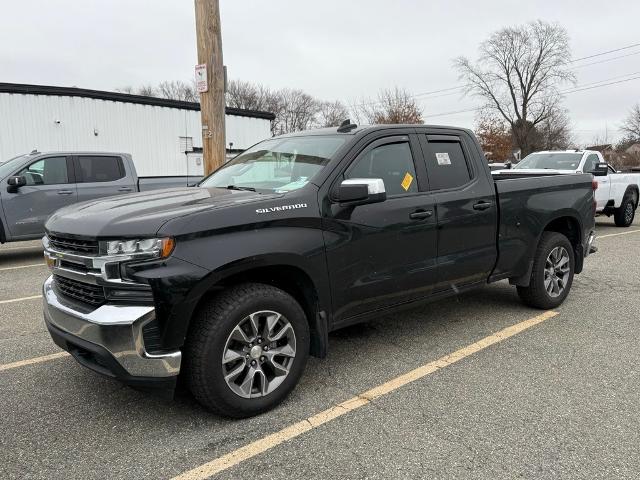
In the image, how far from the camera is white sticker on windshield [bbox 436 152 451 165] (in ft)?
14.5

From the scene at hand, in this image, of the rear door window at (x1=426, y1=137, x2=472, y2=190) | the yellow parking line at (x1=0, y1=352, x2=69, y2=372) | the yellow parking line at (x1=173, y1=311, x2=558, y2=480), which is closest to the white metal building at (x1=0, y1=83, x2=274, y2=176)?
the yellow parking line at (x1=0, y1=352, x2=69, y2=372)

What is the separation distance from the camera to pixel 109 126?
66.4 ft

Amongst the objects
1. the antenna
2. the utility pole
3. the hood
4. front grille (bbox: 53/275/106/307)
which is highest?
the utility pole

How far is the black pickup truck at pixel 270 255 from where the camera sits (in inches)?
111

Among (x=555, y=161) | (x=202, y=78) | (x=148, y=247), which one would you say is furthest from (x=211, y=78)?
(x=555, y=161)

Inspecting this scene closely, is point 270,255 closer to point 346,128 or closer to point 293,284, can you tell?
point 293,284

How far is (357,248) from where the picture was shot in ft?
11.8

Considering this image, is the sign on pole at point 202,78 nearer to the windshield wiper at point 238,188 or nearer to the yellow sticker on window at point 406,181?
the windshield wiper at point 238,188

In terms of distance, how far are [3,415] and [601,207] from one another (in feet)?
43.4

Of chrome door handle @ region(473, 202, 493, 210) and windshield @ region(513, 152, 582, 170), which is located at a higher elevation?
windshield @ region(513, 152, 582, 170)

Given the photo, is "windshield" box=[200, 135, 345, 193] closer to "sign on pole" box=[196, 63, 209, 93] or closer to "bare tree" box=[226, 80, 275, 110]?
"sign on pole" box=[196, 63, 209, 93]

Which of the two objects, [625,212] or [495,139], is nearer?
[625,212]

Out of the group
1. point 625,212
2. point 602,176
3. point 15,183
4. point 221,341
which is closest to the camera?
point 221,341

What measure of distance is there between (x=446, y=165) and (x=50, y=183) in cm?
737
